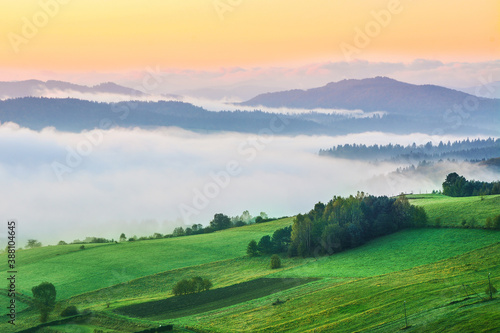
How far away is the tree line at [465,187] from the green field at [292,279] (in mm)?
24076

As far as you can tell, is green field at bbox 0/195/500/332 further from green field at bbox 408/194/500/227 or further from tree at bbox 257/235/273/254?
tree at bbox 257/235/273/254

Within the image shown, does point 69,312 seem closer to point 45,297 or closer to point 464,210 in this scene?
point 45,297

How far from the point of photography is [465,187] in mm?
160875

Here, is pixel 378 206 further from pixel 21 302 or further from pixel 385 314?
pixel 21 302

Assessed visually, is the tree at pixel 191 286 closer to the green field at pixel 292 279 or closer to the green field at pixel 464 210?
the green field at pixel 292 279

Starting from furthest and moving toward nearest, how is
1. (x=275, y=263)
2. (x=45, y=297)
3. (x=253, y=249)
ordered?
(x=253, y=249) → (x=275, y=263) → (x=45, y=297)

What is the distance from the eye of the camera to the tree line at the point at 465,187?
153125 mm

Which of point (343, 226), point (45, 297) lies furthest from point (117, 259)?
point (343, 226)

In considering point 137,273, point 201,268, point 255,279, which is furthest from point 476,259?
point 137,273

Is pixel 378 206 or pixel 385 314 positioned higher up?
pixel 378 206

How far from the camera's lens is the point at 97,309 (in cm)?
8781

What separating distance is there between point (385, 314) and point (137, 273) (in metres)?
67.3

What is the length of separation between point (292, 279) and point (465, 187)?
281ft

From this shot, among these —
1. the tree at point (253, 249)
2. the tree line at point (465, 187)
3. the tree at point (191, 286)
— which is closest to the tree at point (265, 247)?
the tree at point (253, 249)
